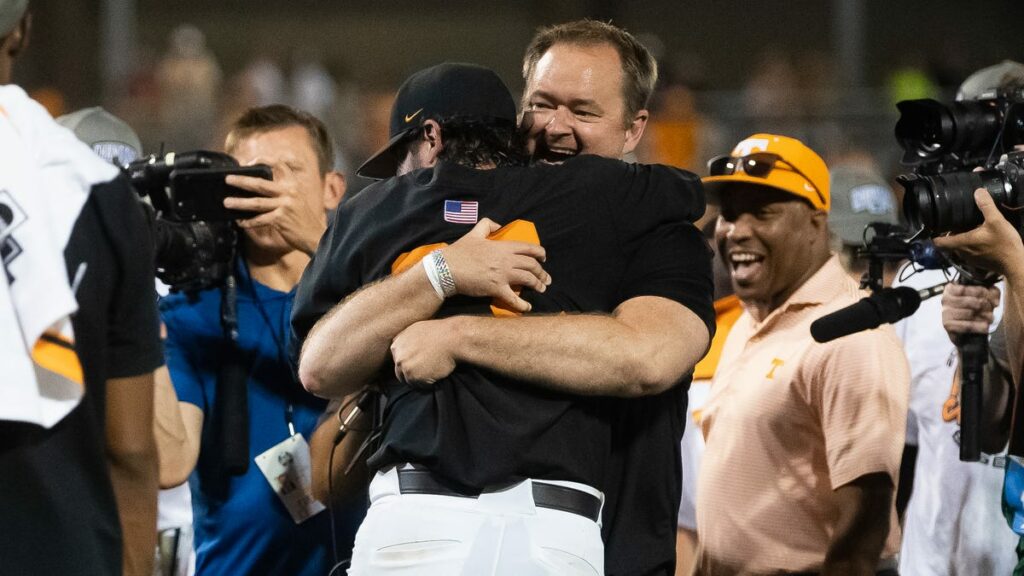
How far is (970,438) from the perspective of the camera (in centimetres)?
397

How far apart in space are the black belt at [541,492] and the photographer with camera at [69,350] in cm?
73

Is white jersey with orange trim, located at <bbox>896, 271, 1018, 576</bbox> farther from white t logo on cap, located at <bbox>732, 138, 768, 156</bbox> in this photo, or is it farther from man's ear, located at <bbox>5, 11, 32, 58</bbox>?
man's ear, located at <bbox>5, 11, 32, 58</bbox>

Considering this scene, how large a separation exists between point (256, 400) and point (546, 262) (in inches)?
56.8

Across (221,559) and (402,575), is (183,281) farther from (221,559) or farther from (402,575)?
(402,575)

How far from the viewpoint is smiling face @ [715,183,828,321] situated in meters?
4.61

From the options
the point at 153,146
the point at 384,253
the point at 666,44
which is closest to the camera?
the point at 384,253

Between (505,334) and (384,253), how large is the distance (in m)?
0.39

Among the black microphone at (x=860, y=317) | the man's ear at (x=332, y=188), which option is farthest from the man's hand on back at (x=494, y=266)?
the man's ear at (x=332, y=188)

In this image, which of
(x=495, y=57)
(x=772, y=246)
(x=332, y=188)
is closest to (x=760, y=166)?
(x=772, y=246)

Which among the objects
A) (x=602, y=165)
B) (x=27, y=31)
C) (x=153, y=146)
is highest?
(x=27, y=31)

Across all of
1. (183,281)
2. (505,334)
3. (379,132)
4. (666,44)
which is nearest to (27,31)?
(505,334)

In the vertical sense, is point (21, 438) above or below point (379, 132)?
above

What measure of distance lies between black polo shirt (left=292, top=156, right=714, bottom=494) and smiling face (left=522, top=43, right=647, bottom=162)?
1.11 ft

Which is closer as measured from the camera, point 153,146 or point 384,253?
point 384,253
